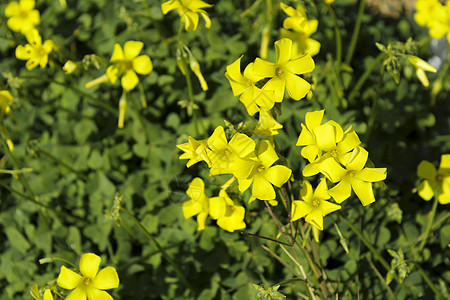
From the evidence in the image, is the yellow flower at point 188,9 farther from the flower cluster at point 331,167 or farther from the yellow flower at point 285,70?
the flower cluster at point 331,167

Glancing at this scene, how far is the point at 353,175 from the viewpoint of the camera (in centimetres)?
145

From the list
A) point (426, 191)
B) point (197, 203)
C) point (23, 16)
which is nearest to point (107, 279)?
point (197, 203)

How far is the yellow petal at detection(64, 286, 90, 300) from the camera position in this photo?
1.44m

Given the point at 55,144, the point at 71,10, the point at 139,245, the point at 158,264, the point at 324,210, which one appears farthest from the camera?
the point at 71,10

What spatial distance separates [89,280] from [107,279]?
0.10 m

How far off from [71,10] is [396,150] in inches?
101

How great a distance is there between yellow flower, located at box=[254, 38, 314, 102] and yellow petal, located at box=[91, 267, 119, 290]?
0.87 meters

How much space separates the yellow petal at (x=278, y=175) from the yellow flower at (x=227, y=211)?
0.28 m

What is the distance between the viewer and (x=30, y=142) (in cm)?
228

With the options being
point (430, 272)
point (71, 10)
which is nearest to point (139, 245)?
point (430, 272)

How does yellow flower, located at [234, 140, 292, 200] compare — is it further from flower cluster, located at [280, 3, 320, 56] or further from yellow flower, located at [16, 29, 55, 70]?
yellow flower, located at [16, 29, 55, 70]

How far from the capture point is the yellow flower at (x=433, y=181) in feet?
6.58

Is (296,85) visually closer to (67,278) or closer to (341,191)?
(341,191)

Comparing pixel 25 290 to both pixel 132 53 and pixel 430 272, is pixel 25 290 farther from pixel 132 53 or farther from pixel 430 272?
pixel 430 272
